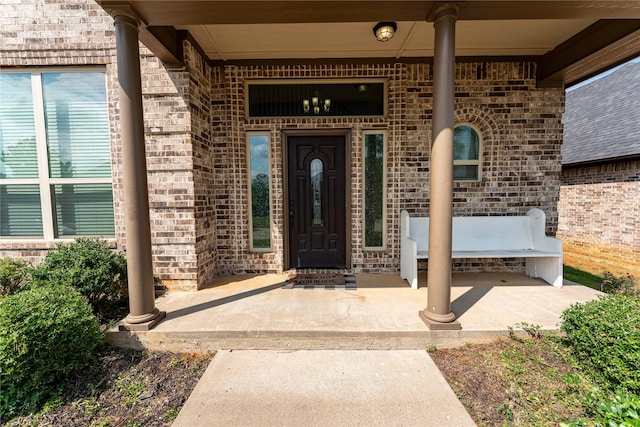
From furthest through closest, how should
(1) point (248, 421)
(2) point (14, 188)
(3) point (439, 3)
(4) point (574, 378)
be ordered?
(2) point (14, 188) < (3) point (439, 3) < (4) point (574, 378) < (1) point (248, 421)

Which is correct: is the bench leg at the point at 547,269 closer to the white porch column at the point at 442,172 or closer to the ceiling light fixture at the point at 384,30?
the white porch column at the point at 442,172

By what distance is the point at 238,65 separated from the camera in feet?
14.3

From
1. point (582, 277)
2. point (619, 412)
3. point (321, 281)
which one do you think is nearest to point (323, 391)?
point (619, 412)

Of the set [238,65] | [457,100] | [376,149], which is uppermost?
[238,65]

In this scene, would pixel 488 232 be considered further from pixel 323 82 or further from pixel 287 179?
pixel 323 82

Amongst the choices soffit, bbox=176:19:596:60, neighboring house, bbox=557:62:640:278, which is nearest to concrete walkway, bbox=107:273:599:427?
soffit, bbox=176:19:596:60

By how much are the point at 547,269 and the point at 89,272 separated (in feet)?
19.0

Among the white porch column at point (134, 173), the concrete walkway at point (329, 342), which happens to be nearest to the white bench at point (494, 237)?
the concrete walkway at point (329, 342)

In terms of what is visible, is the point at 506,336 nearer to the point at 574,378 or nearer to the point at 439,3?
the point at 574,378

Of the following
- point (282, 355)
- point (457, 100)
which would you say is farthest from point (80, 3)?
point (457, 100)

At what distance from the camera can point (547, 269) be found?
4.12m

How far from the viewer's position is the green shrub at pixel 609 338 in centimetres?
201

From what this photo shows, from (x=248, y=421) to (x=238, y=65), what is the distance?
14.3 ft

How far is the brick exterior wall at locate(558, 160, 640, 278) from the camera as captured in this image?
22.4 ft
